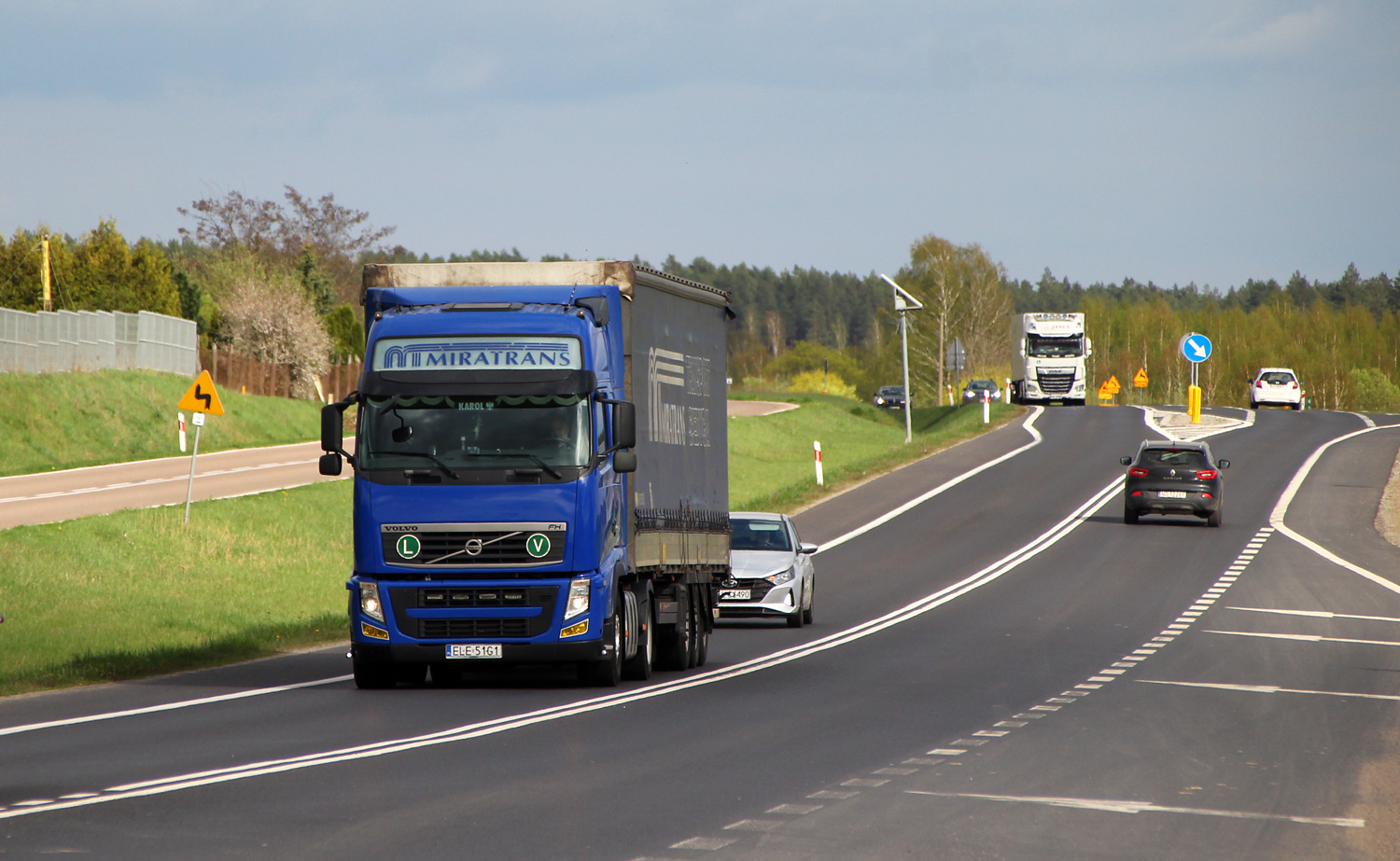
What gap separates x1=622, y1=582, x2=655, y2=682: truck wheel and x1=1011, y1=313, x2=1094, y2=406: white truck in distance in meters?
53.0

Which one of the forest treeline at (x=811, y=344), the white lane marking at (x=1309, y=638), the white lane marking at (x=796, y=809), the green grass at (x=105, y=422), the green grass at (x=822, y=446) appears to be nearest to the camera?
the white lane marking at (x=796, y=809)

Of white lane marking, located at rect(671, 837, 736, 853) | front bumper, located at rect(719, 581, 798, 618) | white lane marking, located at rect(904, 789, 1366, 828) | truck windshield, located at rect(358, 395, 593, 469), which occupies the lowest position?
front bumper, located at rect(719, 581, 798, 618)

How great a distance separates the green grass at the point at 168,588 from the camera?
16938mm

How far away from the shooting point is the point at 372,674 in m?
14.2

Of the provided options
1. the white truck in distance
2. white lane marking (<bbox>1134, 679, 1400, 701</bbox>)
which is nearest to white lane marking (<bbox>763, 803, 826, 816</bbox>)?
white lane marking (<bbox>1134, 679, 1400, 701</bbox>)

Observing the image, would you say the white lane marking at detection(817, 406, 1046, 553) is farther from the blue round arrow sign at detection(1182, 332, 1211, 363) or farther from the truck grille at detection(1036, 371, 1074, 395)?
the truck grille at detection(1036, 371, 1074, 395)

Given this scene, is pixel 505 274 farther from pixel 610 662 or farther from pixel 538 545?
pixel 610 662

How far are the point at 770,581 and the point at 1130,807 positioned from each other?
13.1 metres

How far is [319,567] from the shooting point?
28.5 meters

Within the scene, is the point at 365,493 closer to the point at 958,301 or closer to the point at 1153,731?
the point at 1153,731

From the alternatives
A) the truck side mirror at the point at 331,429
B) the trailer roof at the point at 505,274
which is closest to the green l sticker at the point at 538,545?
the truck side mirror at the point at 331,429

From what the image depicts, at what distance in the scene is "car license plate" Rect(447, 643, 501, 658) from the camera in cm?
1364

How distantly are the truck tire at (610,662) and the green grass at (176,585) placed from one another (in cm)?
459

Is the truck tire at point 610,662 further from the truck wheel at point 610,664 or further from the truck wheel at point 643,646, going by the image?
the truck wheel at point 643,646
